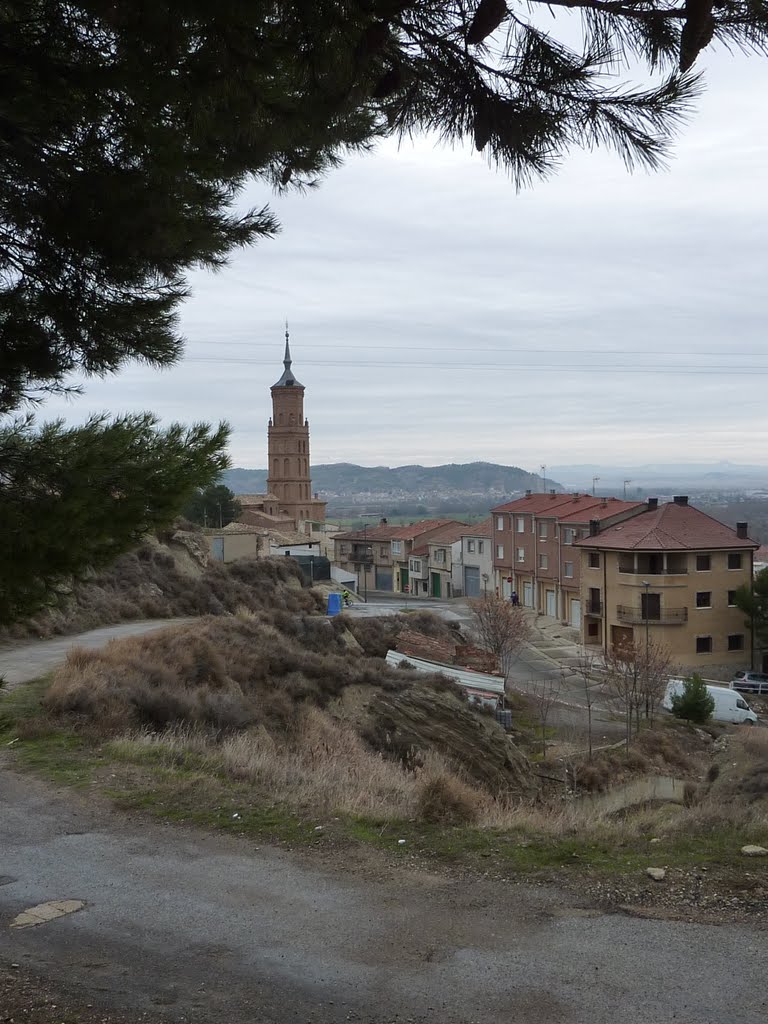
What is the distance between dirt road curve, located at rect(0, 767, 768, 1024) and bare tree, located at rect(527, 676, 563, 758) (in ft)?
44.0

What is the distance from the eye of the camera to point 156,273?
4930 millimetres

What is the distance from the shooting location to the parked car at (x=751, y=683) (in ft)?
119

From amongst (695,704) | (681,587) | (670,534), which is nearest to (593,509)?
(670,534)

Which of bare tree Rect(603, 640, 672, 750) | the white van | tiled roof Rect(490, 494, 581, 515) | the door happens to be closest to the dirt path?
bare tree Rect(603, 640, 672, 750)

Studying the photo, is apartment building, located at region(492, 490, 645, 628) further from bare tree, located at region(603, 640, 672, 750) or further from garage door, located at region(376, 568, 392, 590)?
garage door, located at region(376, 568, 392, 590)

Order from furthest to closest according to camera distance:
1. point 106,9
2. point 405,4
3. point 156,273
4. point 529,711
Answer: point 529,711, point 156,273, point 405,4, point 106,9

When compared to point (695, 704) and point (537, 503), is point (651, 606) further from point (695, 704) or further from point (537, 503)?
point (537, 503)

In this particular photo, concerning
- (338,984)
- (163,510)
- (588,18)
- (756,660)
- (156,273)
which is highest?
(588,18)

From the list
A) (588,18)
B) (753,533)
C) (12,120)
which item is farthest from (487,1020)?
(753,533)

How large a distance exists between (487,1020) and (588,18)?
474cm

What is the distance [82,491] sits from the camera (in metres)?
3.91

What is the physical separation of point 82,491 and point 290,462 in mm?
99344

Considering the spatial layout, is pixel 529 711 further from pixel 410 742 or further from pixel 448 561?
pixel 448 561

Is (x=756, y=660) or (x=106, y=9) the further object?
(x=756, y=660)
